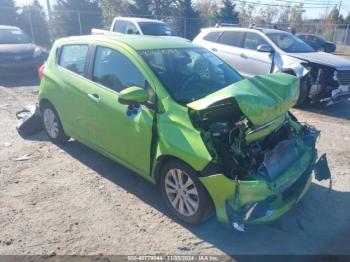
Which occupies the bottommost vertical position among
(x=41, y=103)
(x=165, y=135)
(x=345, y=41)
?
(x=345, y=41)

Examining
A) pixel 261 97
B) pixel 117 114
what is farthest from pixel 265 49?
pixel 261 97

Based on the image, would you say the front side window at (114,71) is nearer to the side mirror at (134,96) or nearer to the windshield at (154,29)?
the side mirror at (134,96)

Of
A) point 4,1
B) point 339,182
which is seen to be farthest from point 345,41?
point 339,182

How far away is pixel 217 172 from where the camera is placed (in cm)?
318

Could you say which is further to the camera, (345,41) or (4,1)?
(345,41)

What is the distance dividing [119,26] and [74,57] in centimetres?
913

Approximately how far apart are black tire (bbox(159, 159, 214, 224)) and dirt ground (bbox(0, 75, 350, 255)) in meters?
0.13

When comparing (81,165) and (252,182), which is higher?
(252,182)

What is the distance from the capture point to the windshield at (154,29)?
13031 millimetres

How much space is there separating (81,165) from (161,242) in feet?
7.14

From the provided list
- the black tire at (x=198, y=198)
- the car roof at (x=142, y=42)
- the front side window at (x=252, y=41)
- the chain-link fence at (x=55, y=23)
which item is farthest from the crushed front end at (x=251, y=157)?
the chain-link fence at (x=55, y=23)

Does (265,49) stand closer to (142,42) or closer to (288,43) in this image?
(288,43)

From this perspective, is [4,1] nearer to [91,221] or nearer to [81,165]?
[81,165]

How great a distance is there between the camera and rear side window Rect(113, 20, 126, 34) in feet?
44.2
